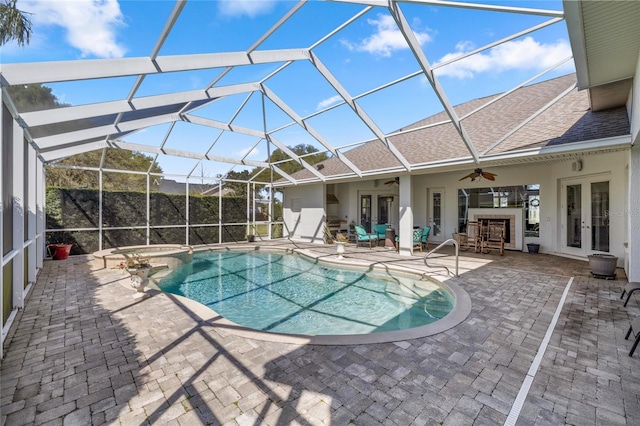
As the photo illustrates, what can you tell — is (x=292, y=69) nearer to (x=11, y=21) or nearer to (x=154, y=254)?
(x=11, y=21)

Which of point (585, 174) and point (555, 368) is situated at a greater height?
point (585, 174)

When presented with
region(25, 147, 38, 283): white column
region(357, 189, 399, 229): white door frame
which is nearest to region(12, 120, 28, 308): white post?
region(25, 147, 38, 283): white column

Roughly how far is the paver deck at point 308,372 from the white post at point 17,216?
0.43 metres

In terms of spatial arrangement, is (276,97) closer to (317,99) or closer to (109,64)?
(317,99)

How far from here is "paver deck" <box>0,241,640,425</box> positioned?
2.46 meters

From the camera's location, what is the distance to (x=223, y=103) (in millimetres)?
9438

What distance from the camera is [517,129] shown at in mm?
7020

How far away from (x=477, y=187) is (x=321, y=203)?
720cm

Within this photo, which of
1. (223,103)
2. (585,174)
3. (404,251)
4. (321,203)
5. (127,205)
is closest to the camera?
(585,174)

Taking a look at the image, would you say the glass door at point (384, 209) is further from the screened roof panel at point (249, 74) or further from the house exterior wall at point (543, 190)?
the screened roof panel at point (249, 74)

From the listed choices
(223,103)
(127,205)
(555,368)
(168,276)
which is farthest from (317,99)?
(127,205)

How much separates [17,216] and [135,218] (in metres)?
8.09

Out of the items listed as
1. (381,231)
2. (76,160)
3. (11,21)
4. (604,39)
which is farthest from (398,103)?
(76,160)

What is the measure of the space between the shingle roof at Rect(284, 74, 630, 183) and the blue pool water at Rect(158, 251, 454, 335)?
4.39m
